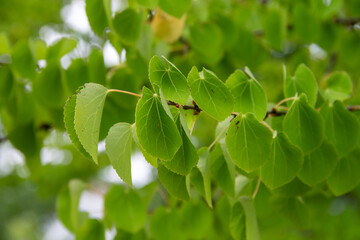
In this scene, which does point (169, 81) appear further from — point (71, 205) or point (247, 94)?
point (71, 205)

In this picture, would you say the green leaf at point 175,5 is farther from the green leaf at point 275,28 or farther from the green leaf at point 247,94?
the green leaf at point 275,28

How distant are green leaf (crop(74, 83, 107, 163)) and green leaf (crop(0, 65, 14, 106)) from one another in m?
0.55

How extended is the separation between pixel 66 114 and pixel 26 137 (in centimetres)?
62

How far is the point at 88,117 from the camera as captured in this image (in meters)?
0.58

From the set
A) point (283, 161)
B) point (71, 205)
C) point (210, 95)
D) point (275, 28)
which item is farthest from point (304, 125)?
point (275, 28)

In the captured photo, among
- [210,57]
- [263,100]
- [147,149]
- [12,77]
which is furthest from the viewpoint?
[210,57]

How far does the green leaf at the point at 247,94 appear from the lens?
661 mm

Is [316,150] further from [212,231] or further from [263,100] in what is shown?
[212,231]

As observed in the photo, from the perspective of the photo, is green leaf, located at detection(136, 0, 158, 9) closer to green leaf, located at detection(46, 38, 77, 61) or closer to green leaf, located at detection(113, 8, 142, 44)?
green leaf, located at detection(113, 8, 142, 44)

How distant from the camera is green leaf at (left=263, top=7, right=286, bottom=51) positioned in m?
1.28

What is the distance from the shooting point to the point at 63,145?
2.21 metres

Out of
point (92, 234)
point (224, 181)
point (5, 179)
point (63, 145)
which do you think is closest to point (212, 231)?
point (92, 234)

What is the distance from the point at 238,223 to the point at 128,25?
0.51m

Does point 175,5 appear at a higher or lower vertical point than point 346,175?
higher
